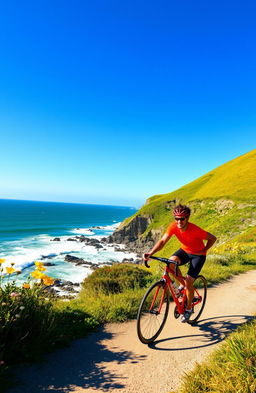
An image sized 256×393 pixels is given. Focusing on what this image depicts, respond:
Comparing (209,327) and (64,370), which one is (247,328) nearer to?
(209,327)

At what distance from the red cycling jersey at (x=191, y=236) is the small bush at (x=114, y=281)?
11.7 ft

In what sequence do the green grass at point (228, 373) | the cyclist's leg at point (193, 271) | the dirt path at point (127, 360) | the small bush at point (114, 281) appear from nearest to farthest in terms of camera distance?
the green grass at point (228, 373) → the dirt path at point (127, 360) → the cyclist's leg at point (193, 271) → the small bush at point (114, 281)

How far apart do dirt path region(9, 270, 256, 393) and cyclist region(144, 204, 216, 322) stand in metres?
0.66

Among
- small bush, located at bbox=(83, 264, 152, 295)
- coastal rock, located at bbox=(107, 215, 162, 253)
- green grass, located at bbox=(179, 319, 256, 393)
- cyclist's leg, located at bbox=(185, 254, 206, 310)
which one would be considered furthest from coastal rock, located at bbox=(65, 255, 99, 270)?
green grass, located at bbox=(179, 319, 256, 393)

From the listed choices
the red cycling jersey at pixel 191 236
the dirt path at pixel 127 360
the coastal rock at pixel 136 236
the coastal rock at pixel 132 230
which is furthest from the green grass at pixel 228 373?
the coastal rock at pixel 132 230

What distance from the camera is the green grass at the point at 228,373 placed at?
291 cm

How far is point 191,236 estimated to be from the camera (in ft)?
16.6

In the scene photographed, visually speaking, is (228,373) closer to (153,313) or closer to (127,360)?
(127,360)

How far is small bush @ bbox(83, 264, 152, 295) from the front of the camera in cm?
793

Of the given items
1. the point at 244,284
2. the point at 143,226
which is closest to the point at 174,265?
the point at 244,284

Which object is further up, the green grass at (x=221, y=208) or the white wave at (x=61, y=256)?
the green grass at (x=221, y=208)

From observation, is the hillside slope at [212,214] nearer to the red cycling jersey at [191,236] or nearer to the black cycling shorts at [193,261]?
the black cycling shorts at [193,261]

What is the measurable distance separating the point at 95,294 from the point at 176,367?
3936 millimetres

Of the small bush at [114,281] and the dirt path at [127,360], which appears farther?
the small bush at [114,281]
